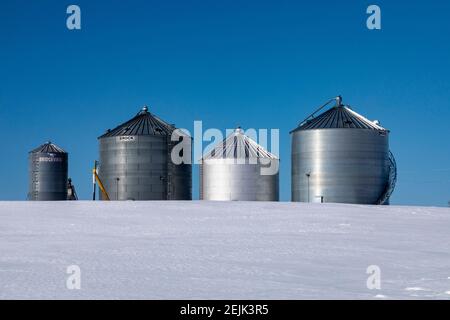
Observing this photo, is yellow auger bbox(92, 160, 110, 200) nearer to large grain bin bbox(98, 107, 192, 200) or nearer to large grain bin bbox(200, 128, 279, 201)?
large grain bin bbox(98, 107, 192, 200)

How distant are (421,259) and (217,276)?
4.58 m

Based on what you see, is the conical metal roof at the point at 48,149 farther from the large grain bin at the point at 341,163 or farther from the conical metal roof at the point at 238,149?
the large grain bin at the point at 341,163

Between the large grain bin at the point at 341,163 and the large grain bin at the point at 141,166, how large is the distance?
7919mm

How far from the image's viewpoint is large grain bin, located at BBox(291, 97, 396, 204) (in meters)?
40.8

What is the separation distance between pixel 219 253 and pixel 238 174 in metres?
31.1

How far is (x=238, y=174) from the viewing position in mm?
44438

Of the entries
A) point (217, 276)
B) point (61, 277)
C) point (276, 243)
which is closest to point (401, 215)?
point (276, 243)

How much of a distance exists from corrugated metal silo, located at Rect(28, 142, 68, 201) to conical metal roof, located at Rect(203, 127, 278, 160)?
15.8 meters

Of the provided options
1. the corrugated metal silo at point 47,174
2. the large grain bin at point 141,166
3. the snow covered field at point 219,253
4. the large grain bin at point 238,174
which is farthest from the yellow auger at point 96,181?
the snow covered field at point 219,253

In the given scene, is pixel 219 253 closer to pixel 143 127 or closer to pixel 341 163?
pixel 341 163

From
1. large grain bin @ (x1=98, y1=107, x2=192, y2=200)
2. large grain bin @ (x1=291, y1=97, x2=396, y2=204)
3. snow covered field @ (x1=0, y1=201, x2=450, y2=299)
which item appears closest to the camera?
snow covered field @ (x1=0, y1=201, x2=450, y2=299)

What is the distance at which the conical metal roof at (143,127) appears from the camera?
45.0 metres

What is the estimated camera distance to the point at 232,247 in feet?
47.2

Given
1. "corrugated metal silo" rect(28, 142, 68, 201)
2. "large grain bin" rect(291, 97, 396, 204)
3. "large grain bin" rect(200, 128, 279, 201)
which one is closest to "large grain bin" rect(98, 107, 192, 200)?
"large grain bin" rect(200, 128, 279, 201)
